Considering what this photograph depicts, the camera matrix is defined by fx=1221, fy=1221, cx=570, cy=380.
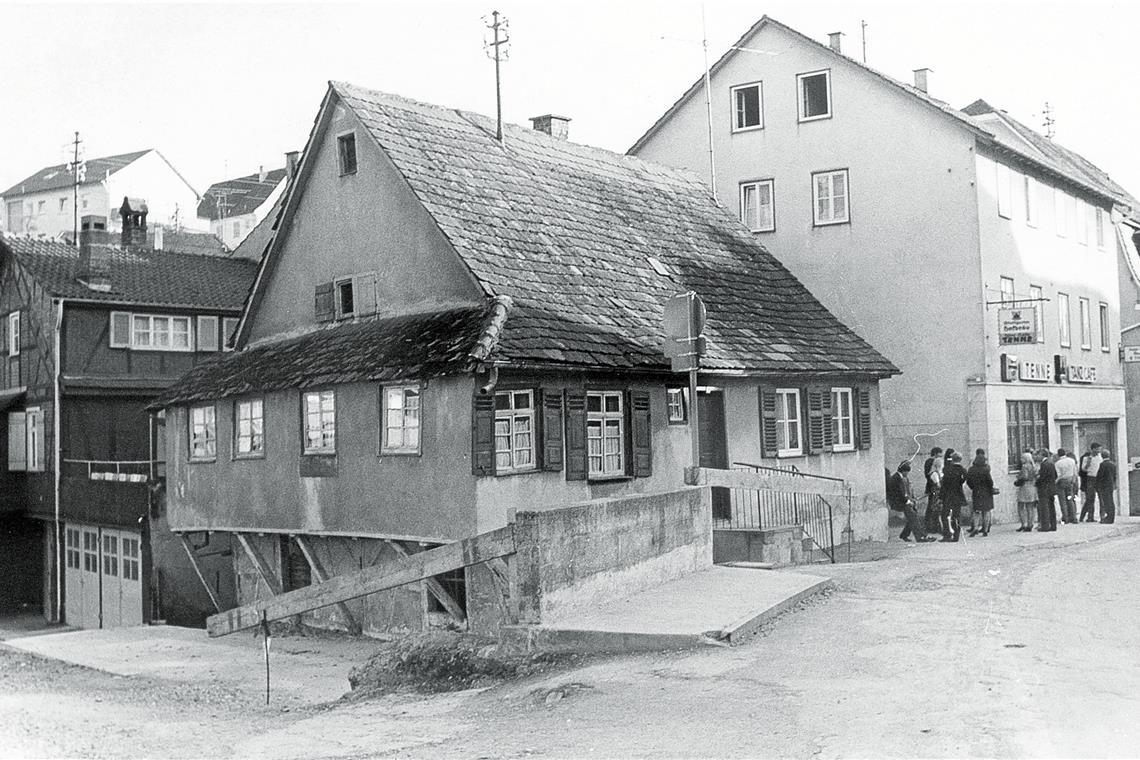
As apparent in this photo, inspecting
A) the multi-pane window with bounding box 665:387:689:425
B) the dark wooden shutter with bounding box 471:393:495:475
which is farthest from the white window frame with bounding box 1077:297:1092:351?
the dark wooden shutter with bounding box 471:393:495:475

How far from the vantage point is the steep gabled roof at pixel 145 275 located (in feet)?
105

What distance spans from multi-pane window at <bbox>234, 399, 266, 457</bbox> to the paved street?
744 centimetres

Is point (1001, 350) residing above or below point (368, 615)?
above

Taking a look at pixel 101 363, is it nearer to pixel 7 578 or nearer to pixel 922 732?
pixel 7 578

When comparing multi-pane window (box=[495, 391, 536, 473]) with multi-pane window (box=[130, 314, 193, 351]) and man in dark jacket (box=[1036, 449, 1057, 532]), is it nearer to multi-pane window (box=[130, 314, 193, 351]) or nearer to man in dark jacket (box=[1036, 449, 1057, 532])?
man in dark jacket (box=[1036, 449, 1057, 532])

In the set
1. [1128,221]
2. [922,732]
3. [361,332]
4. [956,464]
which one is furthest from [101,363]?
[1128,221]

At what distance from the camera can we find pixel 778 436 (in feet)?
75.5

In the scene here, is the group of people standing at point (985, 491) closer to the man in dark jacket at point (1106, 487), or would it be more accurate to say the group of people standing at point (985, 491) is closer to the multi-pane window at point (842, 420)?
the man in dark jacket at point (1106, 487)

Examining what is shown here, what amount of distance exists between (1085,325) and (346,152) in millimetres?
21577

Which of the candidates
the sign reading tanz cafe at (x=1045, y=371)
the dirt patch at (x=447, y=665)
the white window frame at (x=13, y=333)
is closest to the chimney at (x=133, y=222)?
the white window frame at (x=13, y=333)

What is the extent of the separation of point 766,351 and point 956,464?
3.92m

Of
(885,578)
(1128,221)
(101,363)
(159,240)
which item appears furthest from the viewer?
(159,240)

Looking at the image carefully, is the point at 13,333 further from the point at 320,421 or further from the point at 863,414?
the point at 863,414

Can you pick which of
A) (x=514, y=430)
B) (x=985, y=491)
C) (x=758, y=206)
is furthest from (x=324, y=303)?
(x=985, y=491)
